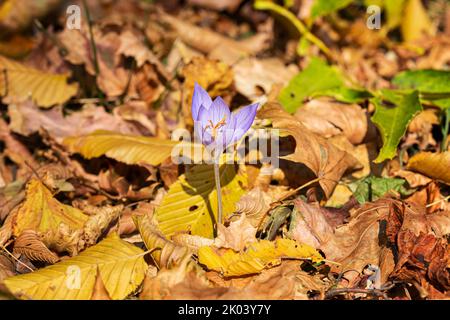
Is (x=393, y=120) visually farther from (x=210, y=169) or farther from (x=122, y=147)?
(x=122, y=147)

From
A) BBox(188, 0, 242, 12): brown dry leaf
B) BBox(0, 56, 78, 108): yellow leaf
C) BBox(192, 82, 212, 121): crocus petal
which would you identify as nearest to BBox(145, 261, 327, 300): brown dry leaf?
BBox(192, 82, 212, 121): crocus petal

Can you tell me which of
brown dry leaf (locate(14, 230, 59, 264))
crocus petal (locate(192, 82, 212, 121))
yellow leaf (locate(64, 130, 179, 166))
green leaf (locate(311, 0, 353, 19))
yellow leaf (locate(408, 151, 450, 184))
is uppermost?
green leaf (locate(311, 0, 353, 19))

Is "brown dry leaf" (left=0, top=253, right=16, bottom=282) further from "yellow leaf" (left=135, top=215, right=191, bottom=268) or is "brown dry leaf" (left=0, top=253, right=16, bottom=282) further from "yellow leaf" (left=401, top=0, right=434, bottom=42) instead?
"yellow leaf" (left=401, top=0, right=434, bottom=42)

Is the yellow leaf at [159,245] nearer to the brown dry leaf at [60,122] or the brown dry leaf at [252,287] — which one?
the brown dry leaf at [252,287]

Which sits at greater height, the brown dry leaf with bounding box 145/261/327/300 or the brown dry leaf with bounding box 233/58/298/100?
the brown dry leaf with bounding box 233/58/298/100

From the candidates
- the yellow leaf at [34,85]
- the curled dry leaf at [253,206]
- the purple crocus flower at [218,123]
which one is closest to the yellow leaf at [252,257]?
the curled dry leaf at [253,206]
